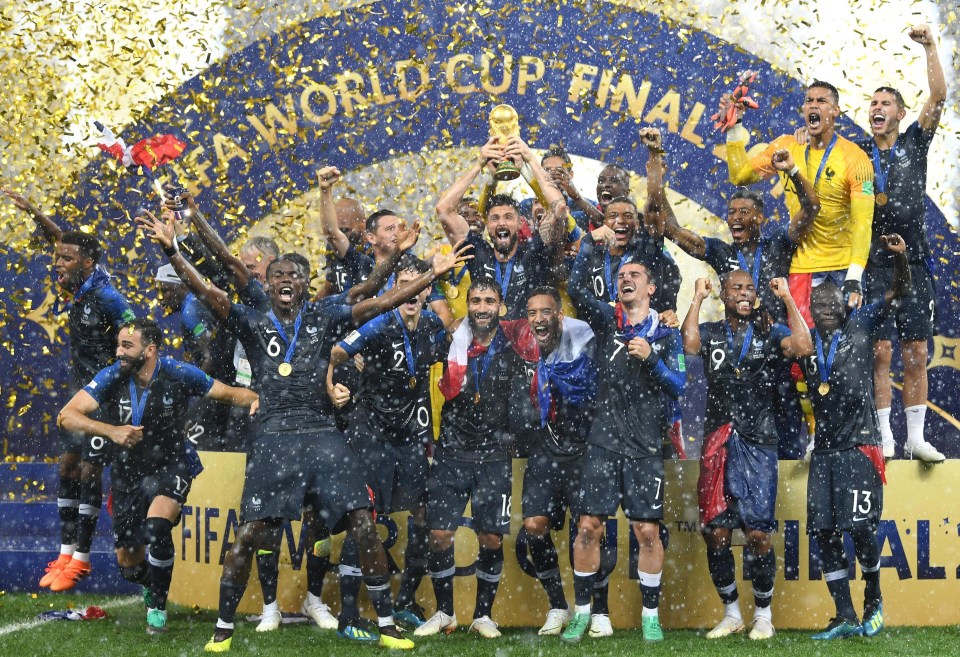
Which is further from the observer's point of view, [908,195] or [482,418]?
[908,195]

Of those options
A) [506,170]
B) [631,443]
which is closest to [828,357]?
[631,443]

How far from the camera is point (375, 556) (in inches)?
228

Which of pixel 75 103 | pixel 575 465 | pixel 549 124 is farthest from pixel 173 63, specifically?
pixel 575 465

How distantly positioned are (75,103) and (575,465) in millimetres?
4836

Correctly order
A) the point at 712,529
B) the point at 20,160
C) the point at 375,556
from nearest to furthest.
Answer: the point at 375,556
the point at 712,529
the point at 20,160

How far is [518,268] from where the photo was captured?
6.80m

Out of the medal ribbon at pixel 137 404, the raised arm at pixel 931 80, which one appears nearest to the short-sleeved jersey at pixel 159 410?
the medal ribbon at pixel 137 404

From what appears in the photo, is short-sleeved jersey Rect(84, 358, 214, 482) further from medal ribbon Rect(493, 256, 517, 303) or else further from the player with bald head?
the player with bald head

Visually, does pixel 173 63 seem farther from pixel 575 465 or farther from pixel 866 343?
pixel 866 343

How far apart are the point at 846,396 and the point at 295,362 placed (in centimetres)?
271

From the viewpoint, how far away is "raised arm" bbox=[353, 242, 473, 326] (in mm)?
5828

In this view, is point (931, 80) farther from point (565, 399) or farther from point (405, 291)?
point (405, 291)

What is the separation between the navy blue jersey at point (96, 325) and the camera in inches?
290

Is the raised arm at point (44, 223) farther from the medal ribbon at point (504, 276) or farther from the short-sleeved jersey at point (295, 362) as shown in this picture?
the medal ribbon at point (504, 276)
